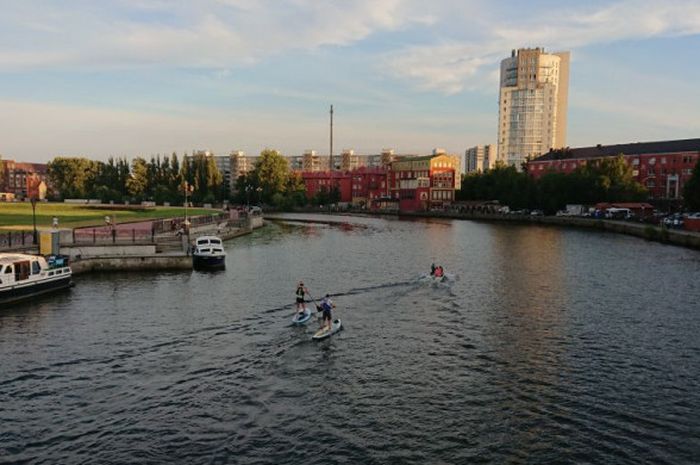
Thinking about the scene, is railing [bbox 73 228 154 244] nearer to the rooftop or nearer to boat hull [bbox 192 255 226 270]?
boat hull [bbox 192 255 226 270]

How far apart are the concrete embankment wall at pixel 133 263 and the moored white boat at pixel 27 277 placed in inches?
333

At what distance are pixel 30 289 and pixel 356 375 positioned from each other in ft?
89.1

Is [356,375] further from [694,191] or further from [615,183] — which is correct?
[615,183]

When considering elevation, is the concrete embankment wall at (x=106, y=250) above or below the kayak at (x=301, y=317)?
above

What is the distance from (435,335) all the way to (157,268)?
32.1 metres

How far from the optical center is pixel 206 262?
54.6m

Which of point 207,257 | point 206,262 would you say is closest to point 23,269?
point 207,257

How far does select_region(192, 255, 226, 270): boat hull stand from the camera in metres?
54.5

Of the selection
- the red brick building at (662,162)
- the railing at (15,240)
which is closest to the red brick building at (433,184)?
the red brick building at (662,162)

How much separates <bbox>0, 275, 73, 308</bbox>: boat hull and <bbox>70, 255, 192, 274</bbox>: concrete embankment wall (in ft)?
26.5

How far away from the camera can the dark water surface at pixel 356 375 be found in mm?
18672

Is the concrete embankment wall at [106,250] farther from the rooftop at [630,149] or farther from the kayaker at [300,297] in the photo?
the rooftop at [630,149]

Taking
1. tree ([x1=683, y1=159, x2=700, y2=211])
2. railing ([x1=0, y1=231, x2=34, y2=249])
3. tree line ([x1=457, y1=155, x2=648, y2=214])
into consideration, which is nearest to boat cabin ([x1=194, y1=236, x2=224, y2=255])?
railing ([x1=0, y1=231, x2=34, y2=249])

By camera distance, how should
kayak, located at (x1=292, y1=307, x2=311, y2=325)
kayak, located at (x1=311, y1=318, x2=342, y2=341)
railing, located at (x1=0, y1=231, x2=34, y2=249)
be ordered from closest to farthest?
kayak, located at (x1=311, y1=318, x2=342, y2=341)
kayak, located at (x1=292, y1=307, x2=311, y2=325)
railing, located at (x1=0, y1=231, x2=34, y2=249)
